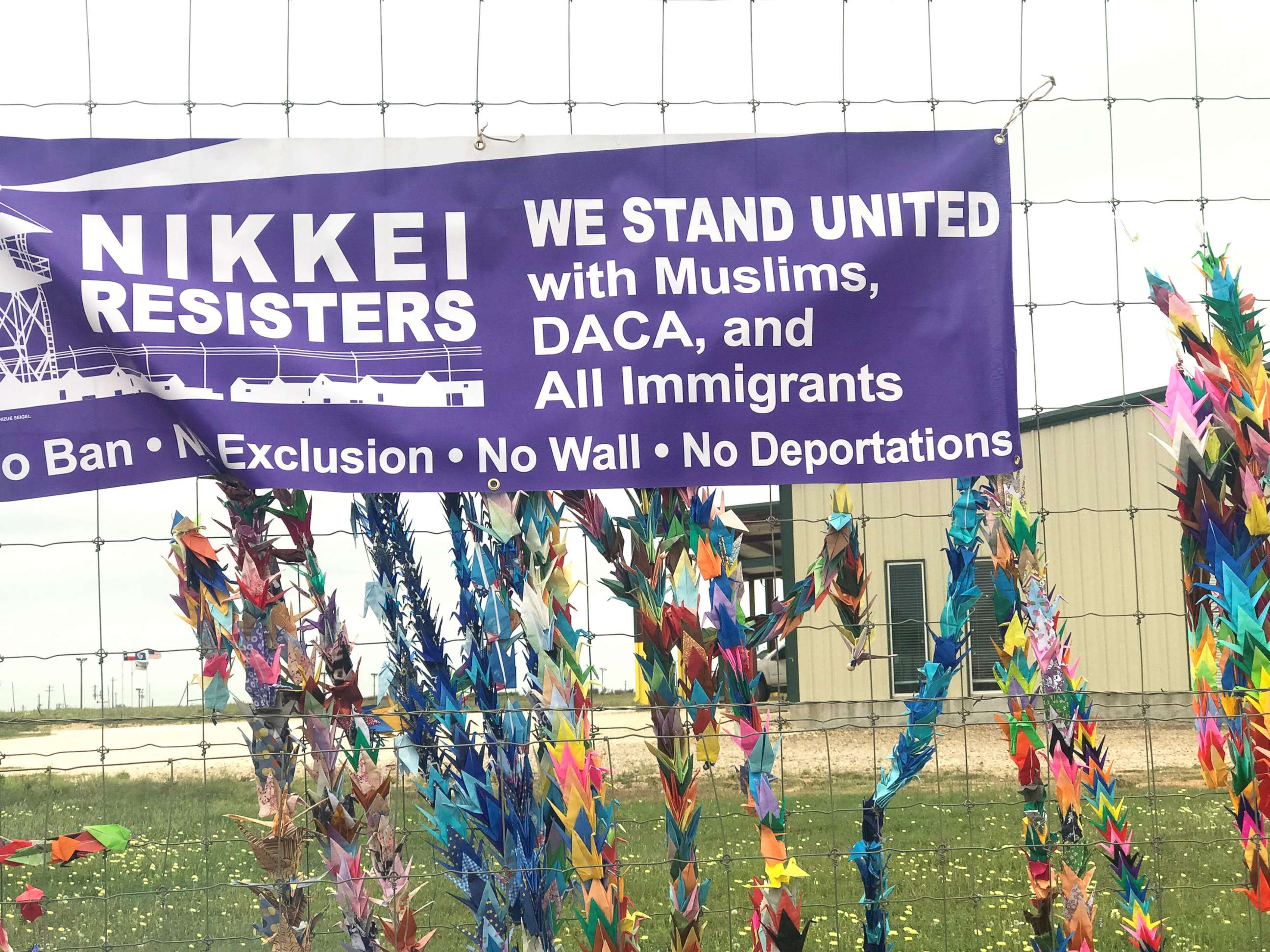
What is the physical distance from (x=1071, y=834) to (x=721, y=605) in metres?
1.41

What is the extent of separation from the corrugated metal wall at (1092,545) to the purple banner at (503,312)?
6519mm

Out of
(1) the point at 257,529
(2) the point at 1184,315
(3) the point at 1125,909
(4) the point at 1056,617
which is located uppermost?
(2) the point at 1184,315

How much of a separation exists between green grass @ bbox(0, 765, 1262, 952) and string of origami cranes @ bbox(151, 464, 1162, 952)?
148 mm

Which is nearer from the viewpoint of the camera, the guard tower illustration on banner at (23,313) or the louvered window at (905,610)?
the guard tower illustration on banner at (23,313)

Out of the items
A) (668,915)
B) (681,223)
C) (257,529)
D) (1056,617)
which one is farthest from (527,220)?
(668,915)

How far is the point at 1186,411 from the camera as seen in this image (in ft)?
14.3

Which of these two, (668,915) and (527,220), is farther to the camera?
(668,915)

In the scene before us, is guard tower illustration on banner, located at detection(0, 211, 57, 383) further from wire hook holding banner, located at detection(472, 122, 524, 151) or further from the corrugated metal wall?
the corrugated metal wall

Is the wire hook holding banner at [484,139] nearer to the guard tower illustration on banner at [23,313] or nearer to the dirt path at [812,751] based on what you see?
the guard tower illustration on banner at [23,313]

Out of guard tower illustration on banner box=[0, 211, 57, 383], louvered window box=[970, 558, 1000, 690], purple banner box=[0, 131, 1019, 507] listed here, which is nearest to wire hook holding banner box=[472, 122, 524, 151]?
purple banner box=[0, 131, 1019, 507]

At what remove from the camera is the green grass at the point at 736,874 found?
5.23 metres

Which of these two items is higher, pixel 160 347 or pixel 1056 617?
pixel 160 347

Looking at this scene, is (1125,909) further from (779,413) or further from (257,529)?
(257,529)

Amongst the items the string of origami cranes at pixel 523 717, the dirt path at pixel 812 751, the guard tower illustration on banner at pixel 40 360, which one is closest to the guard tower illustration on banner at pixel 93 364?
the guard tower illustration on banner at pixel 40 360
